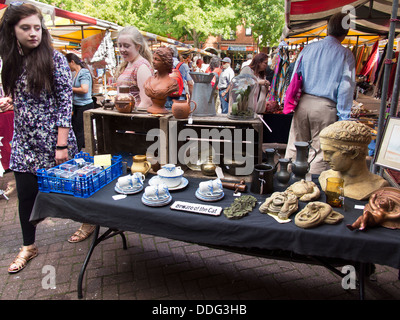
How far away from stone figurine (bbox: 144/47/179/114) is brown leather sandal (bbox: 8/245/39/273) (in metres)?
1.62

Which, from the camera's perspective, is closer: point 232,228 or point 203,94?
point 232,228

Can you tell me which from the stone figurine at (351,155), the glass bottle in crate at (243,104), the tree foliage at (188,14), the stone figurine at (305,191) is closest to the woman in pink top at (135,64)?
the glass bottle in crate at (243,104)

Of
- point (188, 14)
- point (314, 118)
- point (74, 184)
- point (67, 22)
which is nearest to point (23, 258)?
point (74, 184)

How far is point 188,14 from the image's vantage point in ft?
55.3

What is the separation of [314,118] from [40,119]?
2409 millimetres

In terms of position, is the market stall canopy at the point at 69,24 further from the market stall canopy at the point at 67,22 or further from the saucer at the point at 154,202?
the saucer at the point at 154,202

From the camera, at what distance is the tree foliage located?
54.0 feet

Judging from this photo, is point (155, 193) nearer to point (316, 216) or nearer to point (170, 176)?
point (170, 176)

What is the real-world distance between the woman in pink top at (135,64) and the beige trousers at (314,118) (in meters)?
1.52

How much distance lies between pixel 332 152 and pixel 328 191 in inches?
9.1

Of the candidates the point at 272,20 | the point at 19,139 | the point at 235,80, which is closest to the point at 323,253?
the point at 235,80

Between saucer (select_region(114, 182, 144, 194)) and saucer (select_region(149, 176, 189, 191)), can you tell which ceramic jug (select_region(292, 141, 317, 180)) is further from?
saucer (select_region(114, 182, 144, 194))

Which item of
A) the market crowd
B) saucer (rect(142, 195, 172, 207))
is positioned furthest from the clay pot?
saucer (rect(142, 195, 172, 207))

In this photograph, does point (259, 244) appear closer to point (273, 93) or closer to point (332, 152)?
point (332, 152)
